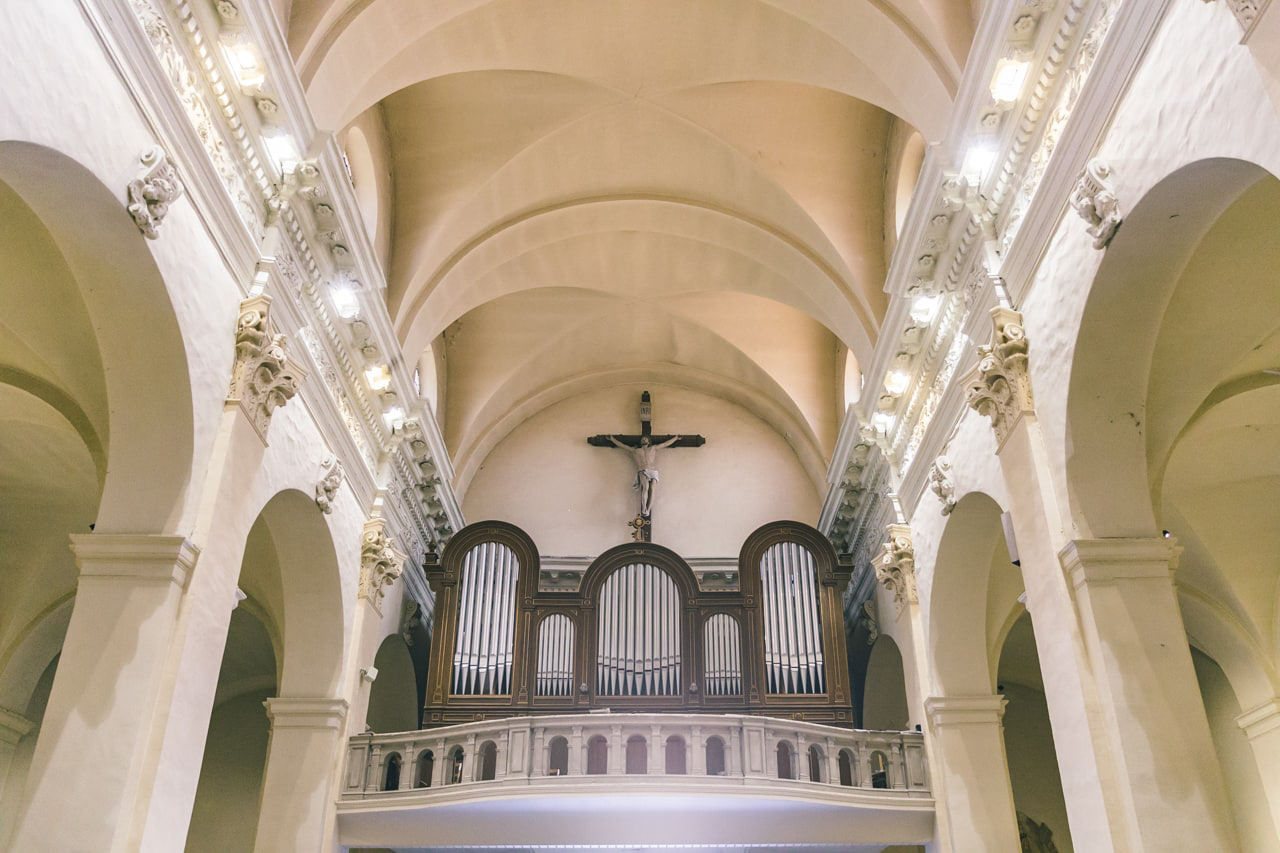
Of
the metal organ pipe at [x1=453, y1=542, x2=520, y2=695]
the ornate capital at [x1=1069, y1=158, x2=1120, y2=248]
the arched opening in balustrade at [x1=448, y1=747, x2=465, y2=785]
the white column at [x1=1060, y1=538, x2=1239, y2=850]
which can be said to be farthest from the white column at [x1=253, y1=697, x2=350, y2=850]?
the ornate capital at [x1=1069, y1=158, x2=1120, y2=248]

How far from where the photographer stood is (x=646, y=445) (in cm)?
1755

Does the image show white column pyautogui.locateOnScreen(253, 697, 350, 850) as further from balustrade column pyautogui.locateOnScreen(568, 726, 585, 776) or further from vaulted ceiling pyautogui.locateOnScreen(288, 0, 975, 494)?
vaulted ceiling pyautogui.locateOnScreen(288, 0, 975, 494)

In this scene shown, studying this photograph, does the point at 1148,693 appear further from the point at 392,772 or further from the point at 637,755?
the point at 392,772

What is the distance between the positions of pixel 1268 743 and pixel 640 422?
34.0 feet

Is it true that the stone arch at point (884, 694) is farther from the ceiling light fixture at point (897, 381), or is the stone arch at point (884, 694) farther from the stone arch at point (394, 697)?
the stone arch at point (394, 697)

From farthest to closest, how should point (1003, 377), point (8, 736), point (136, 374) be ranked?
1. point (8, 736)
2. point (1003, 377)
3. point (136, 374)

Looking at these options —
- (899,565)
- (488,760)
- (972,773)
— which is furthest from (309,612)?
(972,773)

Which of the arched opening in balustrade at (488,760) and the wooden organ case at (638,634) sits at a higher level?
the wooden organ case at (638,634)

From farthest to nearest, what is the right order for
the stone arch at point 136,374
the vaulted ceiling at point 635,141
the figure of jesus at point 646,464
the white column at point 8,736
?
1. the figure of jesus at point 646,464
2. the white column at point 8,736
3. the vaulted ceiling at point 635,141
4. the stone arch at point 136,374

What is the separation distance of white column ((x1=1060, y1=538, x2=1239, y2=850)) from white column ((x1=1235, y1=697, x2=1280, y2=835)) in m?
6.45

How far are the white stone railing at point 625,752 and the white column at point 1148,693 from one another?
15.2 feet

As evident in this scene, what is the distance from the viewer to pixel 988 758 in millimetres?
11008

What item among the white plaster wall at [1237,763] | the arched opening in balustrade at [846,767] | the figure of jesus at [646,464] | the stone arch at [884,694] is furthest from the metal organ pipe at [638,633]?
the white plaster wall at [1237,763]

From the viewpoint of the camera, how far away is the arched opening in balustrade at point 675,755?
11838mm
